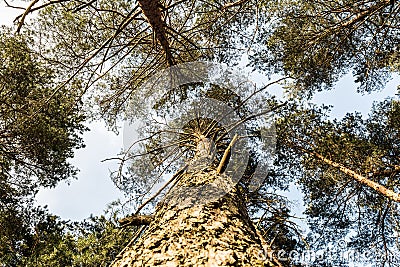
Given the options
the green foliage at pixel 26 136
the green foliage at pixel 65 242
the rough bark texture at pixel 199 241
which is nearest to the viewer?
the rough bark texture at pixel 199 241

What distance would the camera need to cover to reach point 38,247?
254 inches

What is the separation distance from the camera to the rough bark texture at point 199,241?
164 cm

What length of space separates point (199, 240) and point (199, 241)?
0.01 m

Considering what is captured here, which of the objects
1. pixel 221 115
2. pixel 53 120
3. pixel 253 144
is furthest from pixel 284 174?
pixel 53 120

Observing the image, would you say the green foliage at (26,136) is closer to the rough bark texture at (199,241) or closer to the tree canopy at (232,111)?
the tree canopy at (232,111)

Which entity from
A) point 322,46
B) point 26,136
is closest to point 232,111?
point 322,46

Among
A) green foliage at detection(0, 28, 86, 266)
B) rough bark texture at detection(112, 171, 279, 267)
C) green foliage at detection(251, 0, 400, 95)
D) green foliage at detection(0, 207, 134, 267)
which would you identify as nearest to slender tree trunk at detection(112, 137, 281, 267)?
rough bark texture at detection(112, 171, 279, 267)

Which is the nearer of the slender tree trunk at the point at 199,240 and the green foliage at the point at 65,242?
the slender tree trunk at the point at 199,240

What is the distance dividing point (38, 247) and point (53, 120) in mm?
2493

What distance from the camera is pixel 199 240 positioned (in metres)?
1.83

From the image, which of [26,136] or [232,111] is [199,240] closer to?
[232,111]

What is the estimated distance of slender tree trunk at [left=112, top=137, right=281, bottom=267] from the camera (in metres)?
1.64

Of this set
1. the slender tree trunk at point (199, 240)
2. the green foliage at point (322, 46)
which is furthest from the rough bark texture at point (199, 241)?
the green foliage at point (322, 46)

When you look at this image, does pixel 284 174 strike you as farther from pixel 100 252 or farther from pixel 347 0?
pixel 100 252
